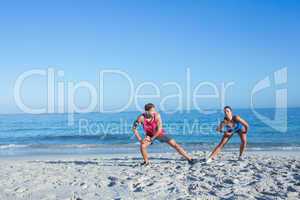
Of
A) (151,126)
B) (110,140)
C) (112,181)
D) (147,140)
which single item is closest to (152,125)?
(151,126)

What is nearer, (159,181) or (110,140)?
(159,181)

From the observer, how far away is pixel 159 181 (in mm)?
5875

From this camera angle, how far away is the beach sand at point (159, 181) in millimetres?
5055

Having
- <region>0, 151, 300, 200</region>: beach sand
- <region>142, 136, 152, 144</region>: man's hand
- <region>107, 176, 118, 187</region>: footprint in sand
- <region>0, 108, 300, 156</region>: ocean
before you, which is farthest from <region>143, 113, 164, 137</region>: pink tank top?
<region>0, 108, 300, 156</region>: ocean

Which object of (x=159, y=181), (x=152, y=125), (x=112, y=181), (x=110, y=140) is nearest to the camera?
(x=159, y=181)

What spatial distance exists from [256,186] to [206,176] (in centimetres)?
111

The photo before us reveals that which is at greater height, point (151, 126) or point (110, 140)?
point (151, 126)

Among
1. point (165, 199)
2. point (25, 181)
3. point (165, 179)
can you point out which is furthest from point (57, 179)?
point (165, 199)

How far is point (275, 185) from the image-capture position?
5312mm

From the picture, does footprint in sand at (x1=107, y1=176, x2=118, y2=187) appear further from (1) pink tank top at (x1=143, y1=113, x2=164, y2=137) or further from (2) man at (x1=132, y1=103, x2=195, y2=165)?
(1) pink tank top at (x1=143, y1=113, x2=164, y2=137)

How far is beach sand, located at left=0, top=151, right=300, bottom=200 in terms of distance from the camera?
505 cm

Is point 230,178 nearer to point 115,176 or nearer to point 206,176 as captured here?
point 206,176

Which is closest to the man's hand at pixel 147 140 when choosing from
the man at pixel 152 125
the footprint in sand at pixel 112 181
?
the man at pixel 152 125

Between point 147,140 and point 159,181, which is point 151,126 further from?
point 159,181
